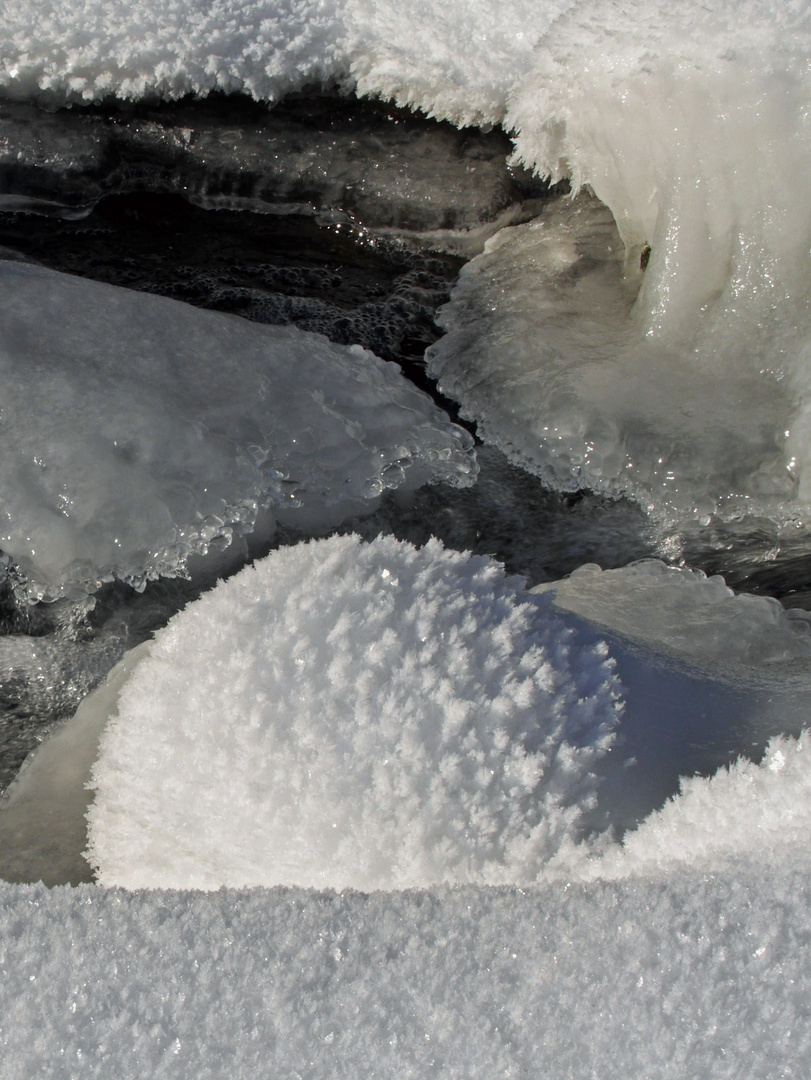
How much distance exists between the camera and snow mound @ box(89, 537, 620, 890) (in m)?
0.80

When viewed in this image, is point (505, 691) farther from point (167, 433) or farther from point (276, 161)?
point (276, 161)

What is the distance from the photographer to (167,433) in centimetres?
118

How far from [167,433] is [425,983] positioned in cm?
73

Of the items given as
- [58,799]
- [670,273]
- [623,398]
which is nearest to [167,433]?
[58,799]

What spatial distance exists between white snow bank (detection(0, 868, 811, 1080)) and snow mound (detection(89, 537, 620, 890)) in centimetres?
8

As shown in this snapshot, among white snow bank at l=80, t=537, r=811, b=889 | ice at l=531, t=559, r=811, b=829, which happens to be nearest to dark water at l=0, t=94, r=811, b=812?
ice at l=531, t=559, r=811, b=829

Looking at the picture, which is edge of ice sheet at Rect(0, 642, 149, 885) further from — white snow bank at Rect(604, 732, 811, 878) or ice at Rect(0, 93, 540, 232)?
ice at Rect(0, 93, 540, 232)

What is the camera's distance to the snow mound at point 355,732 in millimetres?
795

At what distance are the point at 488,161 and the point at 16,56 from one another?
3.01 feet

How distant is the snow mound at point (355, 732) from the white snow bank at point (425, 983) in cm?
8

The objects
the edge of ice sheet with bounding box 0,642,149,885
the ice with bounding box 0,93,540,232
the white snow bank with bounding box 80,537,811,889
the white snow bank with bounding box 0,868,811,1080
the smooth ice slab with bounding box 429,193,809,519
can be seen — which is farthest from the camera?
the ice with bounding box 0,93,540,232

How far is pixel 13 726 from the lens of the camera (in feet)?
4.02

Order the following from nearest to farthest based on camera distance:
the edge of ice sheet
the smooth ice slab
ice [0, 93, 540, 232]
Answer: the edge of ice sheet < the smooth ice slab < ice [0, 93, 540, 232]

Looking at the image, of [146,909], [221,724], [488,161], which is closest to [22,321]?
[221,724]
